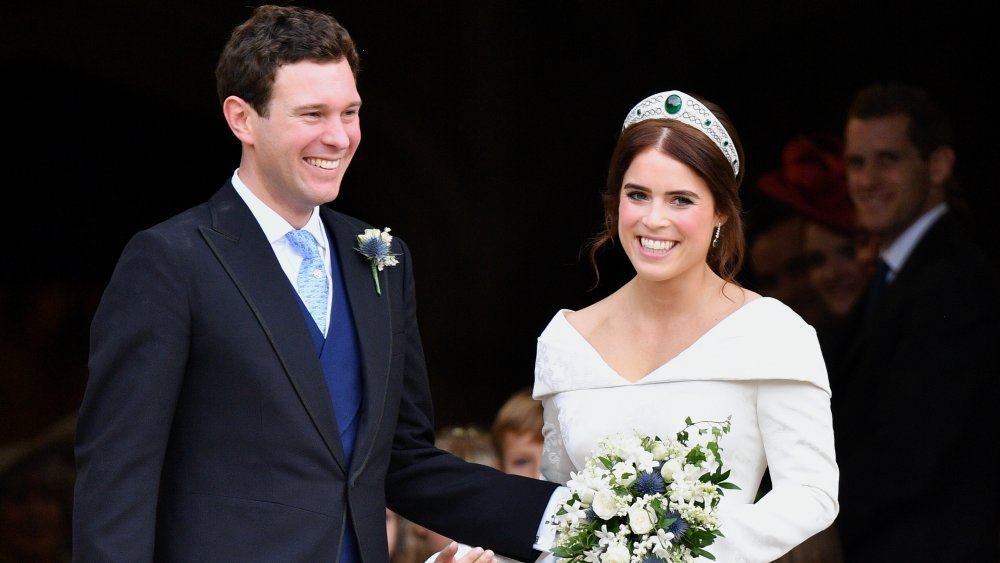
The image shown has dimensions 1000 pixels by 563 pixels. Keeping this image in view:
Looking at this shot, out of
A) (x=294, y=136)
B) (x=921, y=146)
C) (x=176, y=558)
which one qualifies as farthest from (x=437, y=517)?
(x=921, y=146)

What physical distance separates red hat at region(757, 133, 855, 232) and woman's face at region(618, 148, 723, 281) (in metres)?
2.73

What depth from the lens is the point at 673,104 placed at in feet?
10.7

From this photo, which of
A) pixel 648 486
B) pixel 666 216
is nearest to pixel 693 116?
pixel 666 216

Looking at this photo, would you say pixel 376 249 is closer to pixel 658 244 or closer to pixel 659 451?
pixel 658 244

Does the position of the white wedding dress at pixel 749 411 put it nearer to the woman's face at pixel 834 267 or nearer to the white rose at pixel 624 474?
the white rose at pixel 624 474

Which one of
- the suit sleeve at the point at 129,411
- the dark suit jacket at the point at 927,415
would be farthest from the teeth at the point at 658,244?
the dark suit jacket at the point at 927,415

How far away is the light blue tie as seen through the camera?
9.90ft

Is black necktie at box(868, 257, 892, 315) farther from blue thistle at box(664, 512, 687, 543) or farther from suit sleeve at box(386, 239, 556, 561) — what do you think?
blue thistle at box(664, 512, 687, 543)

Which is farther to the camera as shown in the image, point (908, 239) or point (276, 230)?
point (908, 239)

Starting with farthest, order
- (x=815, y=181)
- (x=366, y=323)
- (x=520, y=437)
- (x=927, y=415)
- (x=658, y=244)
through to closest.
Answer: (x=815, y=181)
(x=927, y=415)
(x=520, y=437)
(x=658, y=244)
(x=366, y=323)

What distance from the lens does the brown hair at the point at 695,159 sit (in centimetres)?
317

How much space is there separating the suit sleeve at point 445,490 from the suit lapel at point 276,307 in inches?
16.6

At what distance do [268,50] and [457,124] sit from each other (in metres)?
3.17

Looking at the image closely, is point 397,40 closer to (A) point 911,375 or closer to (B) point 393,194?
(B) point 393,194
